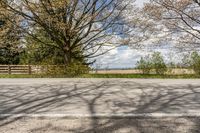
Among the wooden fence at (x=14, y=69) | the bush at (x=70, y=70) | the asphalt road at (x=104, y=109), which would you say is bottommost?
the asphalt road at (x=104, y=109)

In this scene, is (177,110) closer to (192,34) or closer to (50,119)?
(50,119)

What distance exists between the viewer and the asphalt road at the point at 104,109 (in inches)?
235

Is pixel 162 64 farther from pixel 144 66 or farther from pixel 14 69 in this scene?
pixel 14 69

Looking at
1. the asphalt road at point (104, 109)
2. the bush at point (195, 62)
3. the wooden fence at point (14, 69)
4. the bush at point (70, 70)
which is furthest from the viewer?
the wooden fence at point (14, 69)

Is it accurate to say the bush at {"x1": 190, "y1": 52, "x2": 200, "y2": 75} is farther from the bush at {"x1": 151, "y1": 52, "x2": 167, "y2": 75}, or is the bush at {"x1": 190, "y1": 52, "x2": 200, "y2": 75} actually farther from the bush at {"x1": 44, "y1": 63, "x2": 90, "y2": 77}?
the bush at {"x1": 44, "y1": 63, "x2": 90, "y2": 77}

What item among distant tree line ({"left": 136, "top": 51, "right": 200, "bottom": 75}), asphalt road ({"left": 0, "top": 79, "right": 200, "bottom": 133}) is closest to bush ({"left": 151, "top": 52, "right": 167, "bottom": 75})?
distant tree line ({"left": 136, "top": 51, "right": 200, "bottom": 75})

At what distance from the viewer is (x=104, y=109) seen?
7477 mm

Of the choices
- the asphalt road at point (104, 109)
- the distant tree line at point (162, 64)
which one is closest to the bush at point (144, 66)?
the distant tree line at point (162, 64)

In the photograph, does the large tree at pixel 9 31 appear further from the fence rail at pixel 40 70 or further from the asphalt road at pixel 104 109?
the asphalt road at pixel 104 109

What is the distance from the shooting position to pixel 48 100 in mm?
8977

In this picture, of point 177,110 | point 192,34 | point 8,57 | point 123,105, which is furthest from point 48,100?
point 8,57

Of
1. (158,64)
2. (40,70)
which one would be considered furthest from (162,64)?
(40,70)

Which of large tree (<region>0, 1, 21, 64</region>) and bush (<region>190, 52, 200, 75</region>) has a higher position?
large tree (<region>0, 1, 21, 64</region>)

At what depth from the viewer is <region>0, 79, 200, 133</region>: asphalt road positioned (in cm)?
596
